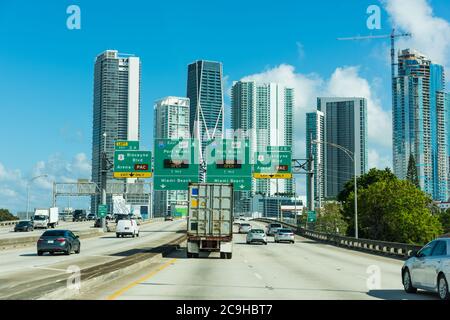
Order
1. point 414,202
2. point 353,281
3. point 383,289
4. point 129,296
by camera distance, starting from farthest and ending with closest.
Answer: point 414,202 → point 353,281 → point 383,289 → point 129,296

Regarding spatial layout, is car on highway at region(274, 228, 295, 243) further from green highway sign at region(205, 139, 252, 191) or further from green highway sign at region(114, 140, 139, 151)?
green highway sign at region(114, 140, 139, 151)

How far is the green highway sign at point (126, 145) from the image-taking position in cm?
6988

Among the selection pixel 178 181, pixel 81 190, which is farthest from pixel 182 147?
pixel 81 190

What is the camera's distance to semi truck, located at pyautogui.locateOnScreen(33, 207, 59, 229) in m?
91.7

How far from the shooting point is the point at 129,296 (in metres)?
15.6

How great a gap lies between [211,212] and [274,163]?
118 ft

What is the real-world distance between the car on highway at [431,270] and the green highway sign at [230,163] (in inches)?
1900

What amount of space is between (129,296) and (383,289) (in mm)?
7759

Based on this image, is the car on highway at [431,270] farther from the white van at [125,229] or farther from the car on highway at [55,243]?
the white van at [125,229]

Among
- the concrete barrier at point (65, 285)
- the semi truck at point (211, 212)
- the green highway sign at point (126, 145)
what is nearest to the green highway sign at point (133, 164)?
the green highway sign at point (126, 145)

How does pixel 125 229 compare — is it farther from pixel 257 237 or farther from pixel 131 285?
pixel 131 285

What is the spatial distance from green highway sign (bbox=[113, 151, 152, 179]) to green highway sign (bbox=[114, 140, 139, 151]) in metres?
0.35

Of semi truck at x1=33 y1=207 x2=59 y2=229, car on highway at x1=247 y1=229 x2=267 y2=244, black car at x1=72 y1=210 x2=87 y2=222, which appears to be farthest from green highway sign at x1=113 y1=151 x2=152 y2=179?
black car at x1=72 y1=210 x2=87 y2=222
